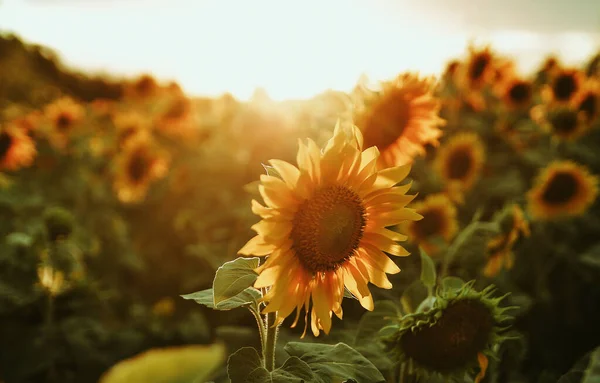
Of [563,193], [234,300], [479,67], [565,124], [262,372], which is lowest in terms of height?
[262,372]

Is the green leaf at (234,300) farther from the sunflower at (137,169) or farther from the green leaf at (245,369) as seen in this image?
the sunflower at (137,169)

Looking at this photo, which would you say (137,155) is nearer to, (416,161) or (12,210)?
(12,210)

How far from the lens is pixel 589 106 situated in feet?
12.4

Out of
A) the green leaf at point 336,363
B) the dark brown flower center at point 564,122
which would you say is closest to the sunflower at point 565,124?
the dark brown flower center at point 564,122

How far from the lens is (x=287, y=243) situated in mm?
1115

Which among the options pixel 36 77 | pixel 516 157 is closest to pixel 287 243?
pixel 516 157

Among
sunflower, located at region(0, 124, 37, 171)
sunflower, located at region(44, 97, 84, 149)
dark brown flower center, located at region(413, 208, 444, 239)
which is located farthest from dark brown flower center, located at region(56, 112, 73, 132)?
dark brown flower center, located at region(413, 208, 444, 239)

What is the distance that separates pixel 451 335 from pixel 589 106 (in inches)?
132

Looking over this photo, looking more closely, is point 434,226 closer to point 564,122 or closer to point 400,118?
point 400,118

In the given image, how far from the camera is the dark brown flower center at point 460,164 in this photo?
135 inches

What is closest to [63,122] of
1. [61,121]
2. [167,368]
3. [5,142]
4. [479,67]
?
[61,121]

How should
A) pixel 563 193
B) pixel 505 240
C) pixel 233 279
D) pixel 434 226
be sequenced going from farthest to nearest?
pixel 563 193 → pixel 434 226 → pixel 505 240 → pixel 233 279

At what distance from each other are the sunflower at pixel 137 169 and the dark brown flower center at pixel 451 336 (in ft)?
11.8

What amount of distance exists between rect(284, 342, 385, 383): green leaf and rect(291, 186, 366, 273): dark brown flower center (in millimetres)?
180
